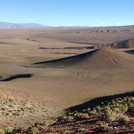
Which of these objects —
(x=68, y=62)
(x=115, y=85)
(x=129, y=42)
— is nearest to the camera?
(x=115, y=85)

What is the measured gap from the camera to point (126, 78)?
38.7 meters

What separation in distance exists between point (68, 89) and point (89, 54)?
2967 cm

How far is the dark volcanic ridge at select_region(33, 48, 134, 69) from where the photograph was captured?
5231cm

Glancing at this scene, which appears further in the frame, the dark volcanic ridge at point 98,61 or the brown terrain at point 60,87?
the dark volcanic ridge at point 98,61

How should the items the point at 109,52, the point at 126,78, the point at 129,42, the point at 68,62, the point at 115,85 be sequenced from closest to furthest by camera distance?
the point at 115,85 < the point at 126,78 < the point at 68,62 < the point at 109,52 < the point at 129,42

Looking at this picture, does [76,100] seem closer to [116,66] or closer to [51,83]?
[51,83]

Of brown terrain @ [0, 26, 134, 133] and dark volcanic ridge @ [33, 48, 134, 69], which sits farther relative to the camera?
dark volcanic ridge @ [33, 48, 134, 69]

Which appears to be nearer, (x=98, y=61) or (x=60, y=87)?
(x=60, y=87)

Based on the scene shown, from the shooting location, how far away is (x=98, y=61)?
54594mm

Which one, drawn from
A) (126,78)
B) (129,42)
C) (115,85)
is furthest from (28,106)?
(129,42)

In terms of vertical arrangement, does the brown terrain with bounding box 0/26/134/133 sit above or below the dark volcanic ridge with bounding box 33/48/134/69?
below

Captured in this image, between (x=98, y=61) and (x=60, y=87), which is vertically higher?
(x=98, y=61)

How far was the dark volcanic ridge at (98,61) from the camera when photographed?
52.3 meters

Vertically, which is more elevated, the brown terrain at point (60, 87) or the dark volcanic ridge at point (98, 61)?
the dark volcanic ridge at point (98, 61)
